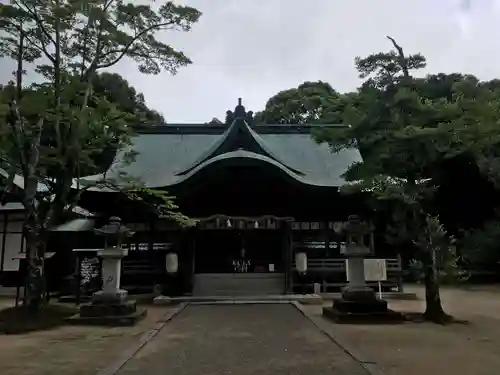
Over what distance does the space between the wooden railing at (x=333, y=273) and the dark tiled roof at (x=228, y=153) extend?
2.98 meters

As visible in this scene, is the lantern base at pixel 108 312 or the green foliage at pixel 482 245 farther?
the green foliage at pixel 482 245

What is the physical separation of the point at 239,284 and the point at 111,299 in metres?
6.96

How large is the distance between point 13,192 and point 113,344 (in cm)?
512

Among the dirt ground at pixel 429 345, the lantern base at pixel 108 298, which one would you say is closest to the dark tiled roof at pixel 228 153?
the lantern base at pixel 108 298

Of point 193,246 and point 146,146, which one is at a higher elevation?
point 146,146

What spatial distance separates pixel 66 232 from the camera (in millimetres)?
19438

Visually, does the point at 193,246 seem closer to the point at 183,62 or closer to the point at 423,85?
the point at 183,62

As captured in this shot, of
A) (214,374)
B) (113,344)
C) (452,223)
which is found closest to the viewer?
(214,374)

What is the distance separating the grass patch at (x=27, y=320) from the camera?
34.4 feet

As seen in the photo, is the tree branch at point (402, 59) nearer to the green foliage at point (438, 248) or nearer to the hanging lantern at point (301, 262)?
the green foliage at point (438, 248)

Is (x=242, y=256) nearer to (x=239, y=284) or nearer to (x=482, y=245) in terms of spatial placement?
(x=239, y=284)

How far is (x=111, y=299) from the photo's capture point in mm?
11742

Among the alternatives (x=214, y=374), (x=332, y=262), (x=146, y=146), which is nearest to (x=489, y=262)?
(x=332, y=262)

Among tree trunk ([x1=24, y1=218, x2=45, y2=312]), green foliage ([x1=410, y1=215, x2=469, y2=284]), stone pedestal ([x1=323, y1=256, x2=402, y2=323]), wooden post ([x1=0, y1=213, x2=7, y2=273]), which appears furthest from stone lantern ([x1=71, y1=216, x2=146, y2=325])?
wooden post ([x1=0, y1=213, x2=7, y2=273])
